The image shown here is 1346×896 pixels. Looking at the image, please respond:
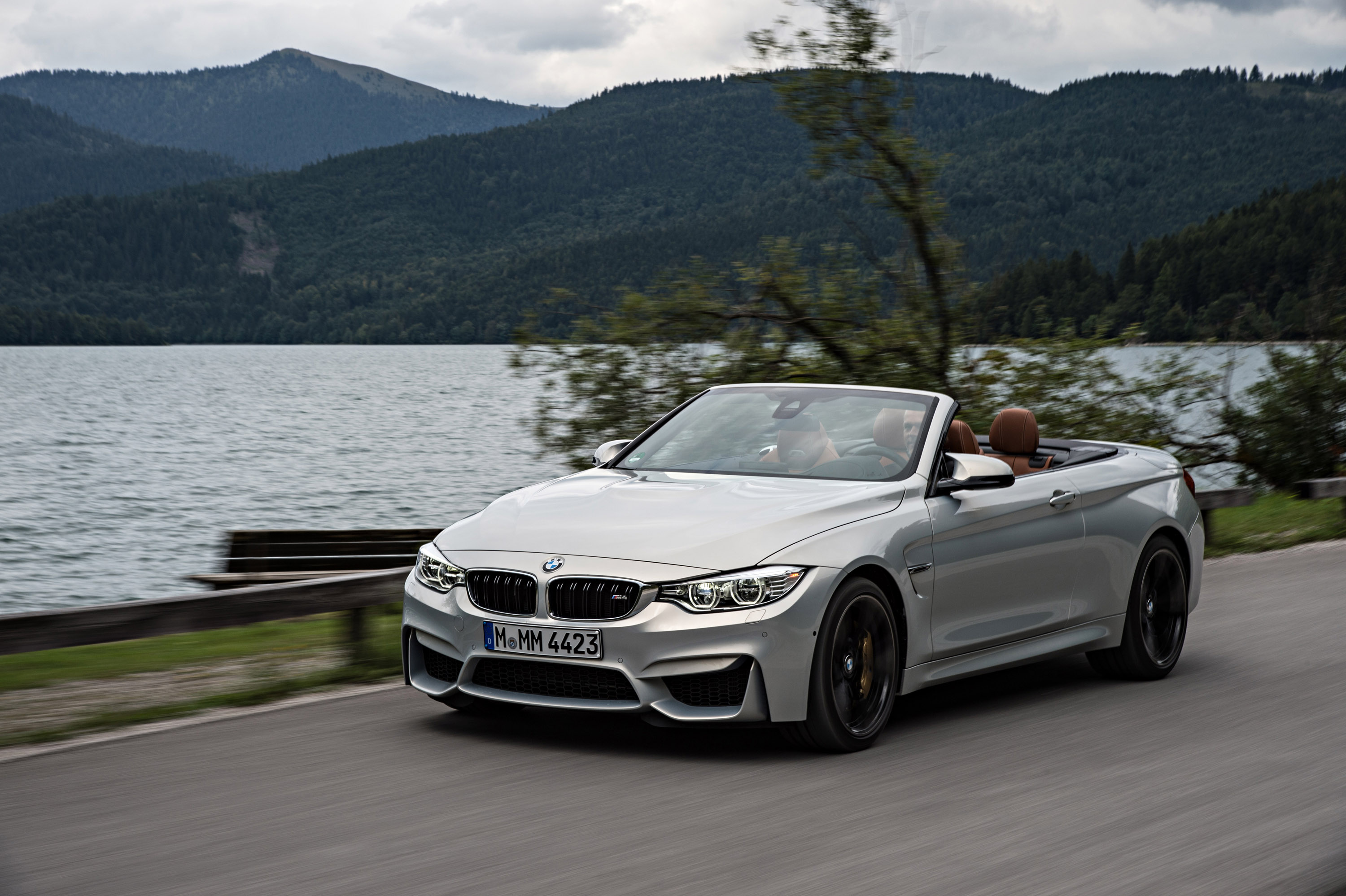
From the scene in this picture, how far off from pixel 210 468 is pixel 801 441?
154ft

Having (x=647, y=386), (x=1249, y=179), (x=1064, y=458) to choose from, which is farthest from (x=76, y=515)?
(x=1249, y=179)

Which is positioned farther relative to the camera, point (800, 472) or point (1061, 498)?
point (1061, 498)

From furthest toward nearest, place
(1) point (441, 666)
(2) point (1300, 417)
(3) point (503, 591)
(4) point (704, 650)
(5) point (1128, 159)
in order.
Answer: (5) point (1128, 159) < (2) point (1300, 417) < (1) point (441, 666) < (3) point (503, 591) < (4) point (704, 650)

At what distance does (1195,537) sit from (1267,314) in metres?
14.5

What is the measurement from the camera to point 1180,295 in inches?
732

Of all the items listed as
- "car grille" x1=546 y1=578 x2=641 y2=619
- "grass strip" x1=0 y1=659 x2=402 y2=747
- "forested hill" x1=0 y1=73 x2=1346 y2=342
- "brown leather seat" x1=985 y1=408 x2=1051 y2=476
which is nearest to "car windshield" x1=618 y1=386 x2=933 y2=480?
"brown leather seat" x1=985 y1=408 x2=1051 y2=476

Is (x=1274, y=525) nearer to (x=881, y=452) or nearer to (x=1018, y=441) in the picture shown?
(x=1018, y=441)

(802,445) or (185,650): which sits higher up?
(802,445)

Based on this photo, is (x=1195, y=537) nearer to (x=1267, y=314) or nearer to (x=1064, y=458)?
(x=1064, y=458)

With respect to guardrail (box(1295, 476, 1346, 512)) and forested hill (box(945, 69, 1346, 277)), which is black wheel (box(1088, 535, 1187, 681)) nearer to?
guardrail (box(1295, 476, 1346, 512))

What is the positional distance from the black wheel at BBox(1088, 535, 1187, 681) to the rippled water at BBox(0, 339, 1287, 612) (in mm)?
7343

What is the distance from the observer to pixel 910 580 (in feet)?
19.3

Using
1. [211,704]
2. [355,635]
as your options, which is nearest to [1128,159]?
[355,635]

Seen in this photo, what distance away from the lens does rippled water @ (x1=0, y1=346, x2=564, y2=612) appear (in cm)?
2722
